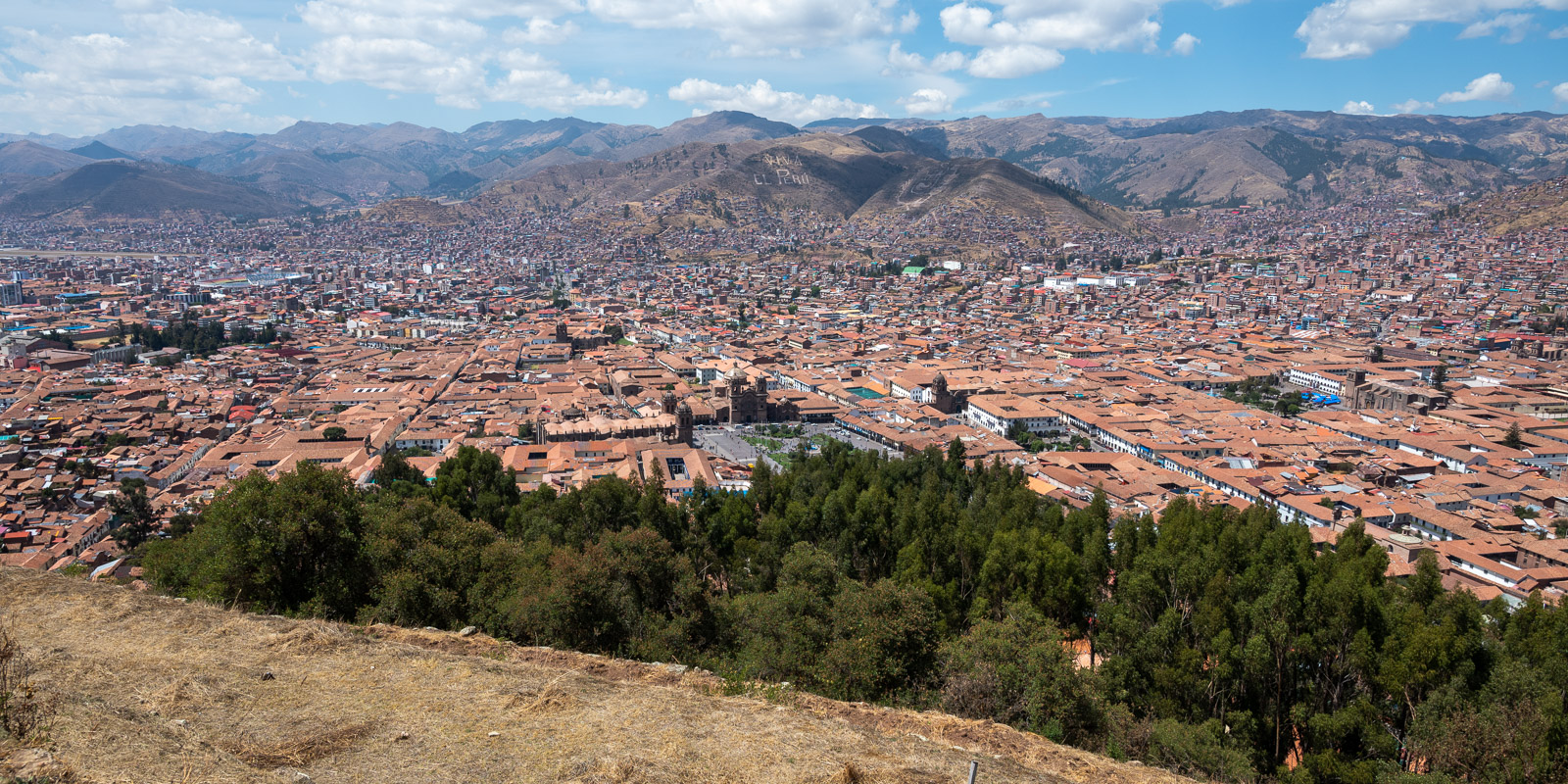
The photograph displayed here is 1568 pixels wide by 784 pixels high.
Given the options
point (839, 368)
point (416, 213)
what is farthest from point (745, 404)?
point (416, 213)

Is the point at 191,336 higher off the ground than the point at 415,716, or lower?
lower

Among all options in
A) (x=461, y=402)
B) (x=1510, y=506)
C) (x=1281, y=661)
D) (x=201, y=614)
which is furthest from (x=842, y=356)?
(x=201, y=614)

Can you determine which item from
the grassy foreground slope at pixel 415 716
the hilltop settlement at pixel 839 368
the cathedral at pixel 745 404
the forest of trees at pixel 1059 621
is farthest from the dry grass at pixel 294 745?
the cathedral at pixel 745 404

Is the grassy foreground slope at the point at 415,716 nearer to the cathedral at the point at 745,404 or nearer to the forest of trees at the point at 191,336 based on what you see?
the cathedral at the point at 745,404

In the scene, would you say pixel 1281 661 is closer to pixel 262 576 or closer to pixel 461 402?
pixel 262 576

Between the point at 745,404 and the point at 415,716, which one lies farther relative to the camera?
the point at 745,404

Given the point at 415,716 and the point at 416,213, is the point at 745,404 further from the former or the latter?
the point at 416,213
